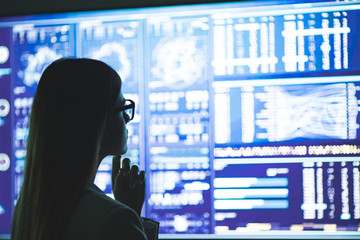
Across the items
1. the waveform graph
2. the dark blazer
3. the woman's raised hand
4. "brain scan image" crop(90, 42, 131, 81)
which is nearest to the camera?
the dark blazer

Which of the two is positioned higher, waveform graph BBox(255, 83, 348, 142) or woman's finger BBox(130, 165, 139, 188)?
waveform graph BBox(255, 83, 348, 142)

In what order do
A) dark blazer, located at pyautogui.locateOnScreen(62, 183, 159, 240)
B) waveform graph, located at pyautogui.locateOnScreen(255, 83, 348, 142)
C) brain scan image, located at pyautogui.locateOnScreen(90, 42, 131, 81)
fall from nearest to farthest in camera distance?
dark blazer, located at pyautogui.locateOnScreen(62, 183, 159, 240)
waveform graph, located at pyautogui.locateOnScreen(255, 83, 348, 142)
brain scan image, located at pyautogui.locateOnScreen(90, 42, 131, 81)

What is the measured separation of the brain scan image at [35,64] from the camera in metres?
1.60

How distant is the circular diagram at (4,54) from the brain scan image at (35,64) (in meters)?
0.09

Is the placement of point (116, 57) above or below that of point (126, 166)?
above

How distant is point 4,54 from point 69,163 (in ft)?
3.89

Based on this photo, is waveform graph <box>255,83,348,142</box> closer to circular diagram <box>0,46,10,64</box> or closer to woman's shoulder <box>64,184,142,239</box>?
woman's shoulder <box>64,184,142,239</box>

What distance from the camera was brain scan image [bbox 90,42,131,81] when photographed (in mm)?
1551

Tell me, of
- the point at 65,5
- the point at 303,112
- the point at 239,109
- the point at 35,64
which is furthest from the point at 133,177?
the point at 65,5

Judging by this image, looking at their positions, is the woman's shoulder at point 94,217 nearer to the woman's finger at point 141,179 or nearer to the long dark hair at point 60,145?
the long dark hair at point 60,145

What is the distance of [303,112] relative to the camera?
4.70 ft

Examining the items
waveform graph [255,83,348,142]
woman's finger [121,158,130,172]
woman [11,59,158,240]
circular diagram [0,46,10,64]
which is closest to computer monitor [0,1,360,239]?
waveform graph [255,83,348,142]

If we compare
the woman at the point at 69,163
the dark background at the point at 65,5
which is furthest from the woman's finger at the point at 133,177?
the dark background at the point at 65,5

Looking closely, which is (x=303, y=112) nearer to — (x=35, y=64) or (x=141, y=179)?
(x=141, y=179)
